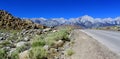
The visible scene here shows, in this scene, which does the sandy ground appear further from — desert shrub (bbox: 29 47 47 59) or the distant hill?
the distant hill

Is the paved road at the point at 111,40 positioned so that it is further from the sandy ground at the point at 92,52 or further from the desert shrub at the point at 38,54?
the desert shrub at the point at 38,54

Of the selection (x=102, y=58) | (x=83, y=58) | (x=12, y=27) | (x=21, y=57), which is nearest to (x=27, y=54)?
(x=21, y=57)

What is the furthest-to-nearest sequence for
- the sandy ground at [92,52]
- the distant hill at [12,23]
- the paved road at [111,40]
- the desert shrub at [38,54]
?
the distant hill at [12,23], the paved road at [111,40], the desert shrub at [38,54], the sandy ground at [92,52]

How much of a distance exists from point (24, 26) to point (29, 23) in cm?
448

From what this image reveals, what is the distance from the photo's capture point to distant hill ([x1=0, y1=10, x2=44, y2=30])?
326ft

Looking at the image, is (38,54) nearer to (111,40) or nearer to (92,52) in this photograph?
(92,52)

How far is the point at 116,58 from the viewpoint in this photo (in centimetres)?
1212

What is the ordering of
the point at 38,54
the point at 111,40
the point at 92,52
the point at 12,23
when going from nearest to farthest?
1. the point at 38,54
2. the point at 92,52
3. the point at 111,40
4. the point at 12,23

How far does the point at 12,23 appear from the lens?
10081 centimetres

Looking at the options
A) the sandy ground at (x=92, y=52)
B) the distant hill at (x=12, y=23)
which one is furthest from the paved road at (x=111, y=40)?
the distant hill at (x=12, y=23)

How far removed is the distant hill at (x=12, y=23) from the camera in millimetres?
99500

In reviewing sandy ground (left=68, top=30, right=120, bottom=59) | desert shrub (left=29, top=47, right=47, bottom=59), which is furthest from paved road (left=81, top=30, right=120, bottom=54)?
desert shrub (left=29, top=47, right=47, bottom=59)

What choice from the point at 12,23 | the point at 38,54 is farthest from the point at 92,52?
the point at 12,23

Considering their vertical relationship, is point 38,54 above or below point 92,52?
above
